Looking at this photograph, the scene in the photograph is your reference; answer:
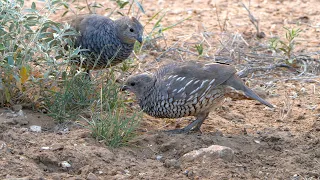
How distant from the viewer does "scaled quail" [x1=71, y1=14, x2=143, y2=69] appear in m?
6.63

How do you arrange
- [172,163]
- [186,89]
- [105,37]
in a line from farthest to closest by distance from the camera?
1. [105,37]
2. [186,89]
3. [172,163]

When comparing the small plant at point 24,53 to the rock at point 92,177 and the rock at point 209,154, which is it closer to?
the rock at point 92,177

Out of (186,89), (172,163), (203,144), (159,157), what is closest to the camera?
(172,163)

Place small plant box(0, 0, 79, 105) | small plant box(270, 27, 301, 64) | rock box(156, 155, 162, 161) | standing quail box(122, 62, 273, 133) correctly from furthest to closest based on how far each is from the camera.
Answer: small plant box(270, 27, 301, 64), standing quail box(122, 62, 273, 133), small plant box(0, 0, 79, 105), rock box(156, 155, 162, 161)

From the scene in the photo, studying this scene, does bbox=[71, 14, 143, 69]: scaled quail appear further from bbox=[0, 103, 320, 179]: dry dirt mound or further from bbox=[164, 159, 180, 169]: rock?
bbox=[164, 159, 180, 169]: rock

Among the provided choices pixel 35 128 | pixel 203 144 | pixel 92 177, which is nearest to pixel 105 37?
pixel 35 128

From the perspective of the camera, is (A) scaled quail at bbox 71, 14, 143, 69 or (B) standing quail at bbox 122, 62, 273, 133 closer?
(B) standing quail at bbox 122, 62, 273, 133

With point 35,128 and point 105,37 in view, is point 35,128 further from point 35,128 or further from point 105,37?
point 105,37

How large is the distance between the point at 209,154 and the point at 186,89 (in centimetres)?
98

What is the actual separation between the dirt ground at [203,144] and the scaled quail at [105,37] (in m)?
0.77

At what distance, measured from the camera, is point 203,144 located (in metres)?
5.50

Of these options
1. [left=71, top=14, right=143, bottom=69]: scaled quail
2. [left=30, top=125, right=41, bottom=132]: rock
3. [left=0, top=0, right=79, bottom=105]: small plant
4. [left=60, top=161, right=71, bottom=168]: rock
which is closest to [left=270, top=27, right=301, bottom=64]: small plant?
[left=71, top=14, right=143, bottom=69]: scaled quail

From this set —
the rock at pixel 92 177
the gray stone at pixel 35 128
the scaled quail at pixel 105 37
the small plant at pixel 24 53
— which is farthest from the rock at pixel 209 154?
the scaled quail at pixel 105 37

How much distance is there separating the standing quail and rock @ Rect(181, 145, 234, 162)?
2.73 feet
